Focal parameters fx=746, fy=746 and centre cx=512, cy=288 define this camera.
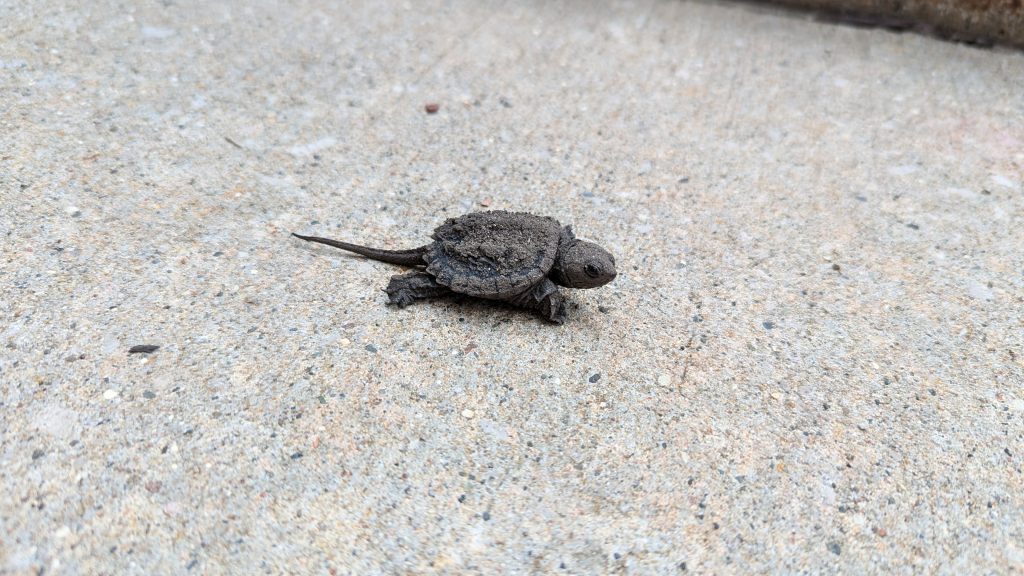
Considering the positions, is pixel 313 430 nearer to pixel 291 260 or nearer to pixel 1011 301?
pixel 291 260

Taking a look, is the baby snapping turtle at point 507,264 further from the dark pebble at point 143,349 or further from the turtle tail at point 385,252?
the dark pebble at point 143,349

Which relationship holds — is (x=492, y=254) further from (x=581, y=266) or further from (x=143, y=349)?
(x=143, y=349)

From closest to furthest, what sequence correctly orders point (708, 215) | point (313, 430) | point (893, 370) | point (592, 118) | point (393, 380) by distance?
point (313, 430) → point (393, 380) → point (893, 370) → point (708, 215) → point (592, 118)

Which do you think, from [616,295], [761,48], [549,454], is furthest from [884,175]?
[549,454]

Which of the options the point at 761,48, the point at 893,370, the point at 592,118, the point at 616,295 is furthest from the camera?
the point at 761,48

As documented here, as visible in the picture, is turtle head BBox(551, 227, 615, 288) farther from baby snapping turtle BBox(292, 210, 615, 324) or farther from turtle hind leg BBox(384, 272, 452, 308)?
turtle hind leg BBox(384, 272, 452, 308)
